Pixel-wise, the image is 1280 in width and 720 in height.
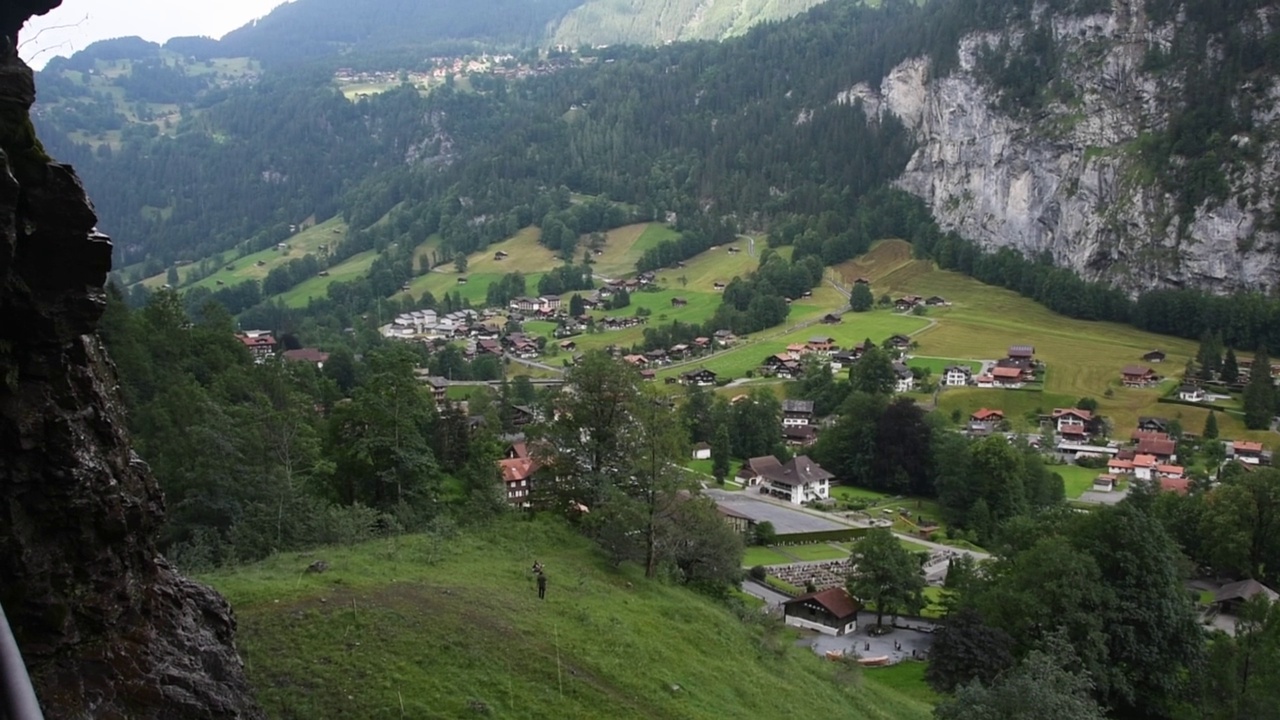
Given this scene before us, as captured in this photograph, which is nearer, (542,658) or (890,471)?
(542,658)

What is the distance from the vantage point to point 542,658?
653 inches

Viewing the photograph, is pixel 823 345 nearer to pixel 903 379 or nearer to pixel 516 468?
pixel 903 379

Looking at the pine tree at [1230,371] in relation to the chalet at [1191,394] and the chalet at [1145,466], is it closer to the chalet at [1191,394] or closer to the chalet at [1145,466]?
the chalet at [1191,394]

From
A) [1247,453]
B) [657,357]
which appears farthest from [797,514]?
[657,357]

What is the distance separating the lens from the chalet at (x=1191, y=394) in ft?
265

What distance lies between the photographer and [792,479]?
63250mm

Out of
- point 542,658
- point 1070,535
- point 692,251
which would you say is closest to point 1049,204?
point 692,251

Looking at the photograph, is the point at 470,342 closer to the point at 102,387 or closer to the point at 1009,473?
the point at 1009,473

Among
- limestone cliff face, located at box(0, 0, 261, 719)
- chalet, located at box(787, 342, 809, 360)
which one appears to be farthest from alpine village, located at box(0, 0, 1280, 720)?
chalet, located at box(787, 342, 809, 360)

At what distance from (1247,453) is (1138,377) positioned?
65.0 ft

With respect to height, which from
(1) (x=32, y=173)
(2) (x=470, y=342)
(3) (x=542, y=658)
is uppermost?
(1) (x=32, y=173)

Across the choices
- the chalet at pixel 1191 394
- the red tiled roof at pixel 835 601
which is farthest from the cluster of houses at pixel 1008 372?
the red tiled roof at pixel 835 601

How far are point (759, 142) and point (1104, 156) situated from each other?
6948cm

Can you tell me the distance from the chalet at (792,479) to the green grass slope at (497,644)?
38454mm
